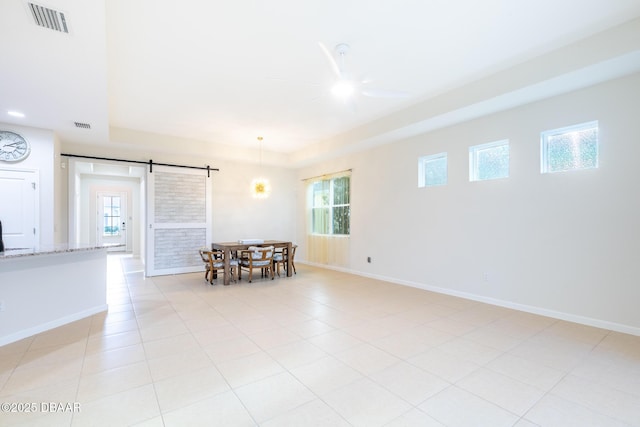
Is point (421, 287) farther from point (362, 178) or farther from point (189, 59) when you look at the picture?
point (189, 59)

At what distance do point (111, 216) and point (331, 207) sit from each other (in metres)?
8.40

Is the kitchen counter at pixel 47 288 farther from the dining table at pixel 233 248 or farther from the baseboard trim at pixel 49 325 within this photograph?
the dining table at pixel 233 248

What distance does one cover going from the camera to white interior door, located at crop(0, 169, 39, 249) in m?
4.34

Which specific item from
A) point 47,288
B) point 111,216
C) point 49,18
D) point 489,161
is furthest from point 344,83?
point 111,216

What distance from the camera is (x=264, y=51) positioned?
3.13m

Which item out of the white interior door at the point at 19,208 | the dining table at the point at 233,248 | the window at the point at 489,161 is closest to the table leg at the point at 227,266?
the dining table at the point at 233,248

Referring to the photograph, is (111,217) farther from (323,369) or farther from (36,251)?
(323,369)

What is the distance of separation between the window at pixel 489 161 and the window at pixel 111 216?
37.2ft

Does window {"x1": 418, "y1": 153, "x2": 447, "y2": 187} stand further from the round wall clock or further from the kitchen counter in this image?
the round wall clock

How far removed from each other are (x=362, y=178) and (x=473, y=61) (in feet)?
10.5

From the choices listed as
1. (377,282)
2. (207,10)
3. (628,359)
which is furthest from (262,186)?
(628,359)

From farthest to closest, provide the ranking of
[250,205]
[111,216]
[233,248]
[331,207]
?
[111,216] → [250,205] → [331,207] → [233,248]

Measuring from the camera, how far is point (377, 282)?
5609 mm

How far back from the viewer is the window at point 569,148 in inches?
133
